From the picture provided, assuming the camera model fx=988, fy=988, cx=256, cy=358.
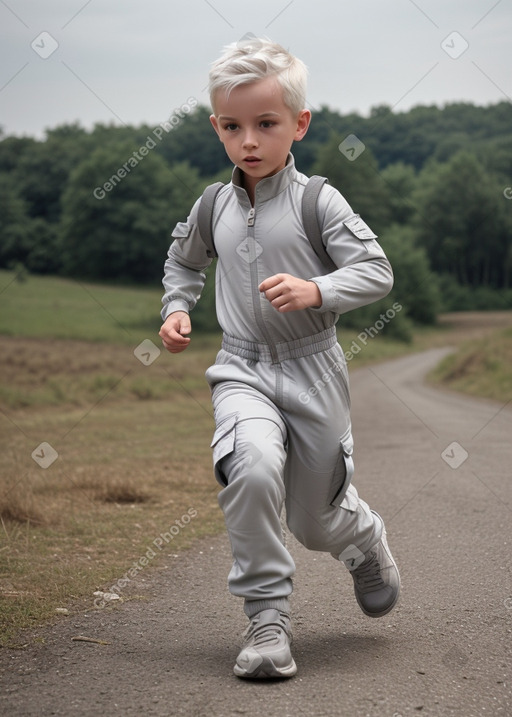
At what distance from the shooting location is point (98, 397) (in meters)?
20.7

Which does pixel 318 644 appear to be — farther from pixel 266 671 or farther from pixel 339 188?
pixel 339 188

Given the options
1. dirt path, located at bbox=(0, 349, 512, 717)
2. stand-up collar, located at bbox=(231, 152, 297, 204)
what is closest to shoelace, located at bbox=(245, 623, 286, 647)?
dirt path, located at bbox=(0, 349, 512, 717)

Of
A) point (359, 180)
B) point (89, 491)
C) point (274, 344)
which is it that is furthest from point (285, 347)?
point (359, 180)

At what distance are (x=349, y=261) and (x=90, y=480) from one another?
429 cm

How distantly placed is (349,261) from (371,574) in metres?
1.25

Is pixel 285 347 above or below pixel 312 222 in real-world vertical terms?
below

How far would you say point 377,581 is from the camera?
380cm

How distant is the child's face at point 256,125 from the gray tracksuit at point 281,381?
79 millimetres

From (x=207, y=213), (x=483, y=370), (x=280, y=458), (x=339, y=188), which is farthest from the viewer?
(x=339, y=188)

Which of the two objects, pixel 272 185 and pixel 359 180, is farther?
pixel 359 180

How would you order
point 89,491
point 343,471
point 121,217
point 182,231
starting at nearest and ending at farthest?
1. point 343,471
2. point 182,231
3. point 89,491
4. point 121,217

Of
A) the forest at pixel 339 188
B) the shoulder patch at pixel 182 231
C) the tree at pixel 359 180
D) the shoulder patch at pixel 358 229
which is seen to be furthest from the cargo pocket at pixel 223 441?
the tree at pixel 359 180

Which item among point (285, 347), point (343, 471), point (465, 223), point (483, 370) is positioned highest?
point (285, 347)

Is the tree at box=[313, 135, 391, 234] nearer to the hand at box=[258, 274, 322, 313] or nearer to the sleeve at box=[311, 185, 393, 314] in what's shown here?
the sleeve at box=[311, 185, 393, 314]
